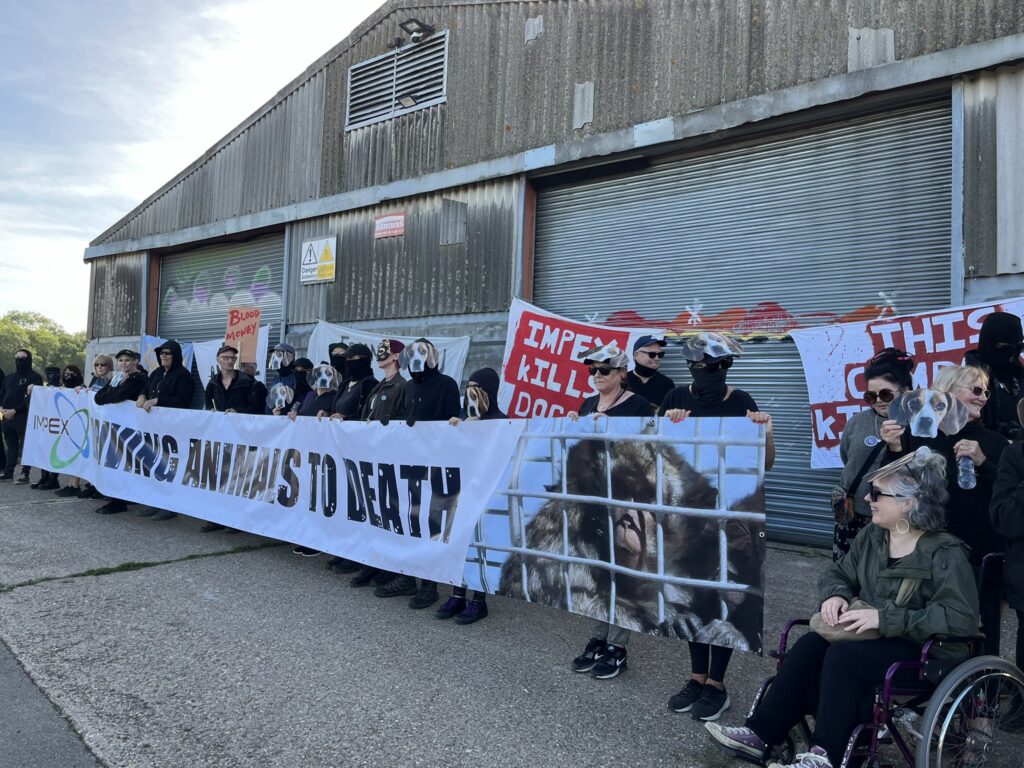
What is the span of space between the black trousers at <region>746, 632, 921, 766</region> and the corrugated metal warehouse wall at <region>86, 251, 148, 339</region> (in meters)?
15.8

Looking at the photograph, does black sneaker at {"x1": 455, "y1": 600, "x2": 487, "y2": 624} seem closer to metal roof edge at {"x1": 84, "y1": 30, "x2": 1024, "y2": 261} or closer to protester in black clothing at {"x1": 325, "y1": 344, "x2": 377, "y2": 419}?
protester in black clothing at {"x1": 325, "y1": 344, "x2": 377, "y2": 419}

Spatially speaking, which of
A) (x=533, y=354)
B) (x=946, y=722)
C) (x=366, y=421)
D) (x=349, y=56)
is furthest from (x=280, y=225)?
(x=946, y=722)

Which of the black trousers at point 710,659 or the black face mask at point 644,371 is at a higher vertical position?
the black face mask at point 644,371

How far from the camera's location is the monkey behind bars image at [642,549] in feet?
11.1

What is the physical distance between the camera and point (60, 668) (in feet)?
12.6

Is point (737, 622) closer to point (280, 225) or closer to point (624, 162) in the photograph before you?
point (624, 162)

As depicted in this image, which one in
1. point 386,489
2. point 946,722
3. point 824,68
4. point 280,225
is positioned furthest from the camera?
point 280,225

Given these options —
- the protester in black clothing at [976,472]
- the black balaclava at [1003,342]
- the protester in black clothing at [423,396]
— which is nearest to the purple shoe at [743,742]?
the protester in black clothing at [976,472]

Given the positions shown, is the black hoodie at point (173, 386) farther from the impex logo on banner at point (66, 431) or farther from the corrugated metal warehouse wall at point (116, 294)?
the corrugated metal warehouse wall at point (116, 294)

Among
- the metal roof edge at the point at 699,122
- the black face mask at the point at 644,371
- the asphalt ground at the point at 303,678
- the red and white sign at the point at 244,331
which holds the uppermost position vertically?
the metal roof edge at the point at 699,122

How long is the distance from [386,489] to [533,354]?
3.49 metres

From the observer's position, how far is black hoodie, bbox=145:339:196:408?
807cm

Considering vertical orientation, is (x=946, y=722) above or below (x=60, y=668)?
above

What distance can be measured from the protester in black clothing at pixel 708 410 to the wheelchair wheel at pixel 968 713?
102 cm
